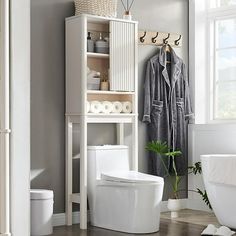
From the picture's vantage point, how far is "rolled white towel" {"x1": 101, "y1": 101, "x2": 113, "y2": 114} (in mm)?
5342

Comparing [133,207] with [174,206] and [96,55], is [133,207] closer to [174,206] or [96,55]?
[174,206]

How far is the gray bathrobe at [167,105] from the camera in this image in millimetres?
5945

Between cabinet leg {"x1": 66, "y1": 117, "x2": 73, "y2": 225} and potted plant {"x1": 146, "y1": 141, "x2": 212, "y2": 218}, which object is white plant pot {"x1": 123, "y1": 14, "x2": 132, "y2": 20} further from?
potted plant {"x1": 146, "y1": 141, "x2": 212, "y2": 218}

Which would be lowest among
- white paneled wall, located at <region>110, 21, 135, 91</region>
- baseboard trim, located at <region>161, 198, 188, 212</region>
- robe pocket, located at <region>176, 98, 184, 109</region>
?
baseboard trim, located at <region>161, 198, 188, 212</region>

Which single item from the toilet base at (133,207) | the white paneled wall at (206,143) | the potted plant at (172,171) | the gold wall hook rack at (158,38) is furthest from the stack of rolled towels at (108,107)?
the white paneled wall at (206,143)

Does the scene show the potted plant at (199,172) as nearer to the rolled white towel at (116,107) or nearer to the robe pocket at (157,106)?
the robe pocket at (157,106)

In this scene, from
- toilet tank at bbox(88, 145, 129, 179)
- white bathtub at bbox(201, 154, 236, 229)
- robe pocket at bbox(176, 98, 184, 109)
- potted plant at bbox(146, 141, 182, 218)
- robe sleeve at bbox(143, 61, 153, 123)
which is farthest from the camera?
robe pocket at bbox(176, 98, 184, 109)

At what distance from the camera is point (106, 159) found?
532 centimetres

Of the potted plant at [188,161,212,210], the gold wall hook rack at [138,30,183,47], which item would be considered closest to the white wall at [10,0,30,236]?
Answer: the gold wall hook rack at [138,30,183,47]

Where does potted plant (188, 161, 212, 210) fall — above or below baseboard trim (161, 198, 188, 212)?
above

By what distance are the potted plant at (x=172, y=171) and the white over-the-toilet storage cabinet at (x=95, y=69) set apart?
28 cm

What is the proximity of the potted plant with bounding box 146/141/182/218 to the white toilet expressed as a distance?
1.34ft

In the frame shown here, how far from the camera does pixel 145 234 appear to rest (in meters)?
4.92

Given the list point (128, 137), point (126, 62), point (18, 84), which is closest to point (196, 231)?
point (128, 137)
